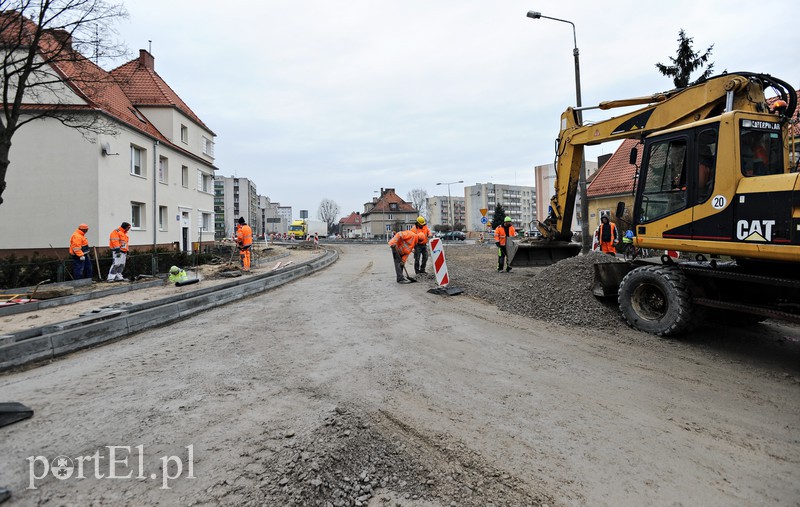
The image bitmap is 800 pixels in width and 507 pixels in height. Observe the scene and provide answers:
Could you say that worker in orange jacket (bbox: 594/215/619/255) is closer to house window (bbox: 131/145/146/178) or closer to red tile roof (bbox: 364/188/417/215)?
house window (bbox: 131/145/146/178)

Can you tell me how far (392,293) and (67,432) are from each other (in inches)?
306

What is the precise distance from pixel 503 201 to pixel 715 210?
5144 inches

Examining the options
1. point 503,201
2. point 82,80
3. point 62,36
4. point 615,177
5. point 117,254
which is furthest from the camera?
point 503,201

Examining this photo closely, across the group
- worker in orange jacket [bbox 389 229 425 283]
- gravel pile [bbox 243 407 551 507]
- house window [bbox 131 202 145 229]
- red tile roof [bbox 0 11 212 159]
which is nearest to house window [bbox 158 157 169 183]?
red tile roof [bbox 0 11 212 159]

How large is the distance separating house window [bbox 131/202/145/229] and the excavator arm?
826 inches

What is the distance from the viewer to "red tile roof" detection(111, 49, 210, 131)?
2609 cm

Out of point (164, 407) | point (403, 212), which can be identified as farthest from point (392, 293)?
point (403, 212)

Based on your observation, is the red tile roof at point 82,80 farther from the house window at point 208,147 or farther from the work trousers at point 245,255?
the work trousers at point 245,255

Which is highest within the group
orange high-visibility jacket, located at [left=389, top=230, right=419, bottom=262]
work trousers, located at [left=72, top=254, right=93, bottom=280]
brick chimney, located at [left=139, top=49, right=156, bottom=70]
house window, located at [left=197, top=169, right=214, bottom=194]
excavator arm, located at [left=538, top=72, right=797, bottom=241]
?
brick chimney, located at [left=139, top=49, right=156, bottom=70]

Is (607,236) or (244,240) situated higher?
(244,240)

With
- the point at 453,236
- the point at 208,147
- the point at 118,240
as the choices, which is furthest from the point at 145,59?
the point at 453,236

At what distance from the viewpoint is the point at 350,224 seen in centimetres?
13838

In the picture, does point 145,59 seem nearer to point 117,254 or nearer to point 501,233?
point 117,254

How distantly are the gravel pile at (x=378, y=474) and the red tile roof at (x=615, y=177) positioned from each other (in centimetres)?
2434
